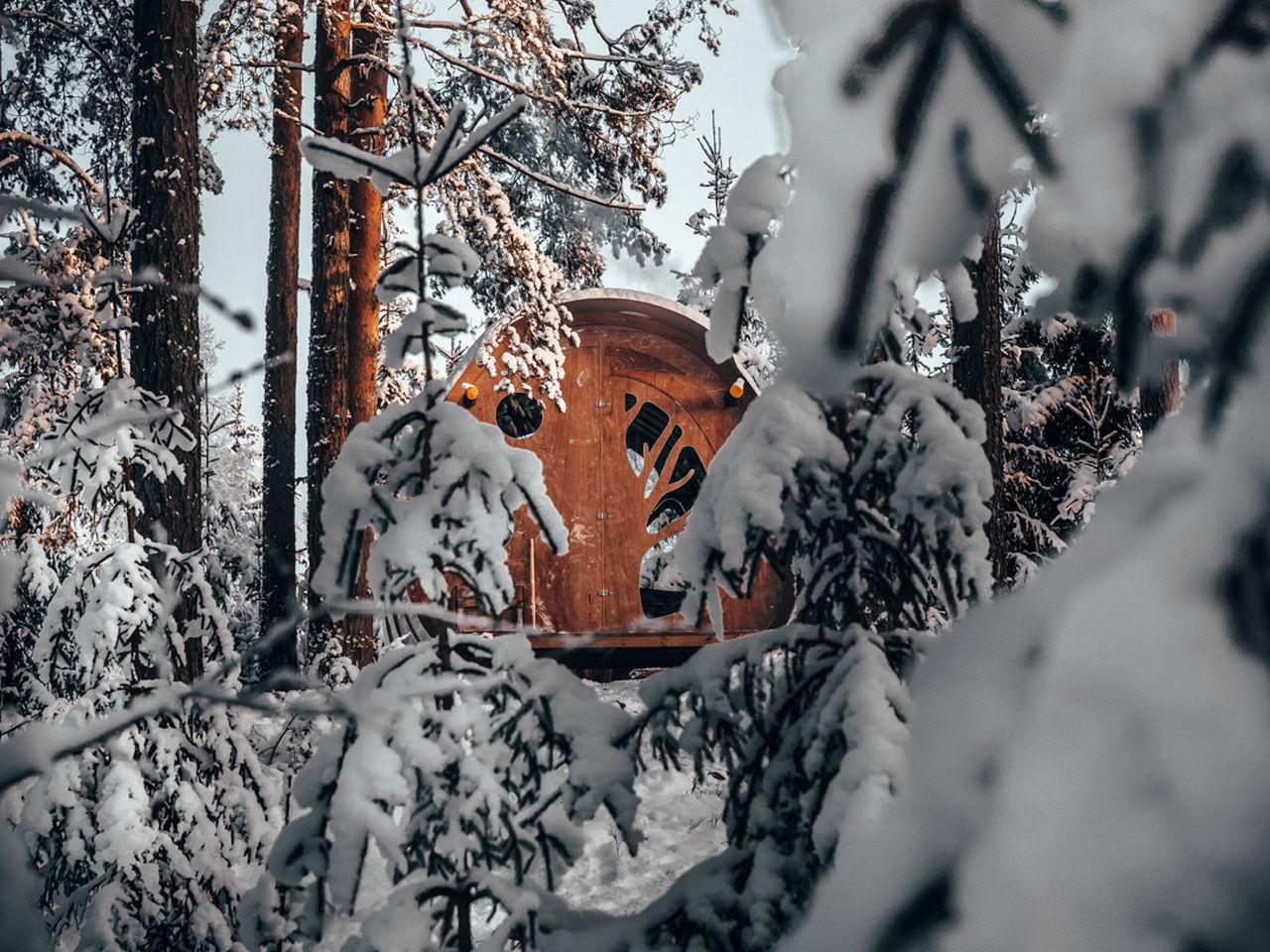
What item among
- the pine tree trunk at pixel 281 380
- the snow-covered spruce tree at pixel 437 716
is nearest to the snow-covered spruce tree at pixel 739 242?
the snow-covered spruce tree at pixel 437 716

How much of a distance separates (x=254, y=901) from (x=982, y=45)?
251cm

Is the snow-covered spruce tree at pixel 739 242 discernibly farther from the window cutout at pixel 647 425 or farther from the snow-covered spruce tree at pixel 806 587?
the window cutout at pixel 647 425

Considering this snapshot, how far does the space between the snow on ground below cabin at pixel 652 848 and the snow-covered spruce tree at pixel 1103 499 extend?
4651 mm

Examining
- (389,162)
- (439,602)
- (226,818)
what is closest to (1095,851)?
(439,602)

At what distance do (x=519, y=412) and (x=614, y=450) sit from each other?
118cm

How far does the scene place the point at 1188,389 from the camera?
1.04 metres

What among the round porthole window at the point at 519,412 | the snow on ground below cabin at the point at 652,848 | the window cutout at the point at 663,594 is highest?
the round porthole window at the point at 519,412

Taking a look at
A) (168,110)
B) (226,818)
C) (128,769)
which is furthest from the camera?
(168,110)

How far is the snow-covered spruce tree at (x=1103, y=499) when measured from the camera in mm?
601

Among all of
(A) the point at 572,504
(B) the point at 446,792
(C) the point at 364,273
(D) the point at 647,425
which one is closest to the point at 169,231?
(C) the point at 364,273

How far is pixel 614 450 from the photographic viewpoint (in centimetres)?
1005

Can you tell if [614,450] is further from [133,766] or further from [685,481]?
[133,766]

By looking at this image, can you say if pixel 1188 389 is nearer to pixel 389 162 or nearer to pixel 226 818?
pixel 389 162

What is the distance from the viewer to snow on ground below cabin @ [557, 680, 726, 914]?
5570mm
